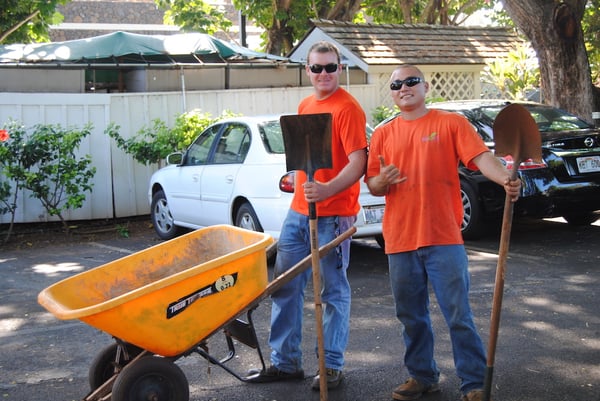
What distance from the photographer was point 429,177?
4.58m

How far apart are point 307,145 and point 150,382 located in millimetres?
1484

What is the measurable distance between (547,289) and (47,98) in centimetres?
791

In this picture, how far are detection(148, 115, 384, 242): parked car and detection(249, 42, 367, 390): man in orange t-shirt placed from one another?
307 centimetres

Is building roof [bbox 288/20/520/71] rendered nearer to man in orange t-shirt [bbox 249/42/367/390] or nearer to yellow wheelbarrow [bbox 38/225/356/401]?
man in orange t-shirt [bbox 249/42/367/390]

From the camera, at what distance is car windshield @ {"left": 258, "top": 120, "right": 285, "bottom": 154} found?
28.8 ft

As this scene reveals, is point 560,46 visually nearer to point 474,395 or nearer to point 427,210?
point 427,210

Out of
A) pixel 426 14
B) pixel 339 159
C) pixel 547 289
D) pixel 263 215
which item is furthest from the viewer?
pixel 426 14

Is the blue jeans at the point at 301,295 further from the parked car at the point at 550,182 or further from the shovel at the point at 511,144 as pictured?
the parked car at the point at 550,182

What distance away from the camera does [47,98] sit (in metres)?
12.3

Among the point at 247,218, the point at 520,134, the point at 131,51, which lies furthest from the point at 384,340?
the point at 131,51

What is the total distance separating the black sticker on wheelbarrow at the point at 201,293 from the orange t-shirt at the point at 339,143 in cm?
80

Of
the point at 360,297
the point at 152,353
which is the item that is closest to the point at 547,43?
A: the point at 360,297

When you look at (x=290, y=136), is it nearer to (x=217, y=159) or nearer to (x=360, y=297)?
(x=360, y=297)

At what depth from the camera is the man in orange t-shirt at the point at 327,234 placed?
16.3ft
